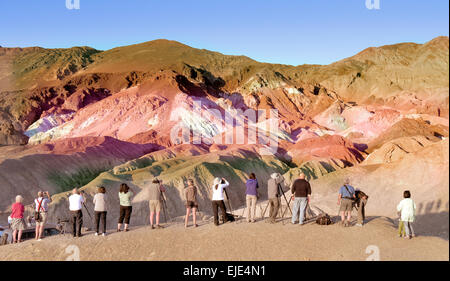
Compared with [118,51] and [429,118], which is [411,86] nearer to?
[429,118]

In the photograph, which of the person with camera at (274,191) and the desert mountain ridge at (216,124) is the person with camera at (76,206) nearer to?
the person with camera at (274,191)

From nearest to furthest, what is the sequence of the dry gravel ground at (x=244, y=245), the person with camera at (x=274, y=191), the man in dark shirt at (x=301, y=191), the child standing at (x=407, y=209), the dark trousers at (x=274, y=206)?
the dry gravel ground at (x=244, y=245) → the child standing at (x=407, y=209) → the man in dark shirt at (x=301, y=191) → the person with camera at (x=274, y=191) → the dark trousers at (x=274, y=206)

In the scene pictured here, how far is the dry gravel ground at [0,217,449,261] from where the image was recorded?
14.1 m

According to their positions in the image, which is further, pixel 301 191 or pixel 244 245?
pixel 301 191

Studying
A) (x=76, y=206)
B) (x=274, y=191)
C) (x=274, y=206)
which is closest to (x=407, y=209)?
(x=274, y=191)

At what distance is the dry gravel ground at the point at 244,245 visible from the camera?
14.1 m

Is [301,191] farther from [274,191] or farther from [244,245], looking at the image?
[244,245]

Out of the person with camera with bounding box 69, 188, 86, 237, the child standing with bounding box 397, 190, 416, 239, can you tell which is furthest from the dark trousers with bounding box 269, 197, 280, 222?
the person with camera with bounding box 69, 188, 86, 237

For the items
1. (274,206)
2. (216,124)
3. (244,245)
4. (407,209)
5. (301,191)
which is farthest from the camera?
(216,124)

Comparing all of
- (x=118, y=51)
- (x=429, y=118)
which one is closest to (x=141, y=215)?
(x=429, y=118)

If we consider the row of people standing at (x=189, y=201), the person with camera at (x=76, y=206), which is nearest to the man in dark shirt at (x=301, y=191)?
the row of people standing at (x=189, y=201)

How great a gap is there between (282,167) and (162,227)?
151 ft

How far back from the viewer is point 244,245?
50.0ft

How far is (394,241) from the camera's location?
15023 millimetres
